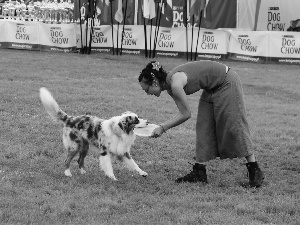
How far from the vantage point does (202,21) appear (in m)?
23.9

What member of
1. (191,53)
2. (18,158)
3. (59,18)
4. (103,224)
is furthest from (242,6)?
(103,224)

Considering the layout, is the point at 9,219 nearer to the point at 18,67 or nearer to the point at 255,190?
the point at 255,190

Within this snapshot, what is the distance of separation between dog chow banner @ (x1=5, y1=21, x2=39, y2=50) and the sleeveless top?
17036 millimetres

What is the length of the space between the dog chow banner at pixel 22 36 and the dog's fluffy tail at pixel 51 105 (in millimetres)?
16254

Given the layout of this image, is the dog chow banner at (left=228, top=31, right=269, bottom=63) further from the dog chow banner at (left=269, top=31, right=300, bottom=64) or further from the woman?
the woman

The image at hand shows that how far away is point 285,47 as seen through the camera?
2206 cm

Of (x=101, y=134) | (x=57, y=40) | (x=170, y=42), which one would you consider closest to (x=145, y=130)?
(x=101, y=134)

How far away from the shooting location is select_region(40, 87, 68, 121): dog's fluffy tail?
7.25 meters

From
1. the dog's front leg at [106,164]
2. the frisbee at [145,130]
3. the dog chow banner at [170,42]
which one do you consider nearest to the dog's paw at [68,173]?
the dog's front leg at [106,164]

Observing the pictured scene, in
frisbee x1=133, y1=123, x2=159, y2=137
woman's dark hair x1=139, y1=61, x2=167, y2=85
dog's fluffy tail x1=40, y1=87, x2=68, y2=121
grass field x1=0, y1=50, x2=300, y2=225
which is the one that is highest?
woman's dark hair x1=139, y1=61, x2=167, y2=85

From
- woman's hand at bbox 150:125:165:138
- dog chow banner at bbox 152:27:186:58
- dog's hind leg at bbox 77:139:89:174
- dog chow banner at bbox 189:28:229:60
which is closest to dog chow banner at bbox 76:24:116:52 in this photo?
dog chow banner at bbox 152:27:186:58

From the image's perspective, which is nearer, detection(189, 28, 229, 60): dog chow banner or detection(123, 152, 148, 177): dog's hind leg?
detection(123, 152, 148, 177): dog's hind leg

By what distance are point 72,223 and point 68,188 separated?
118cm

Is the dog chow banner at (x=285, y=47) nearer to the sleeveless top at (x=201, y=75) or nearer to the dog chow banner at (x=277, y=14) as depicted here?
the dog chow banner at (x=277, y=14)
